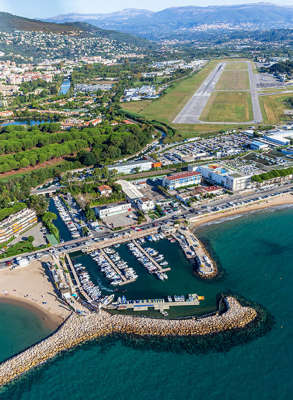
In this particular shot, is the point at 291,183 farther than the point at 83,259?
Yes


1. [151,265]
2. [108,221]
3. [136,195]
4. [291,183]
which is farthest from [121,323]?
[291,183]

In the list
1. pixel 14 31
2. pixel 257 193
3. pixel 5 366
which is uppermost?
pixel 14 31

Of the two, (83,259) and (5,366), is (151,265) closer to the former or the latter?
(83,259)

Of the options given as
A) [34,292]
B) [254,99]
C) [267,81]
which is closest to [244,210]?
[34,292]

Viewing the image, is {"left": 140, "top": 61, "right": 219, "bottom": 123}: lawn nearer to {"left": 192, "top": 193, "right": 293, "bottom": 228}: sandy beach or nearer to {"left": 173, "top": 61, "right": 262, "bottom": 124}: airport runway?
{"left": 173, "top": 61, "right": 262, "bottom": 124}: airport runway

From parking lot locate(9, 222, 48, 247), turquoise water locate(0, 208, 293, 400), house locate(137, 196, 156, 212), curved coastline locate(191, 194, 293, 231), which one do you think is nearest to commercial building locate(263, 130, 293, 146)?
curved coastline locate(191, 194, 293, 231)

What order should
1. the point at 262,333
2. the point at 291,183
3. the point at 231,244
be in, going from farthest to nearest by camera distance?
the point at 291,183 < the point at 231,244 < the point at 262,333
